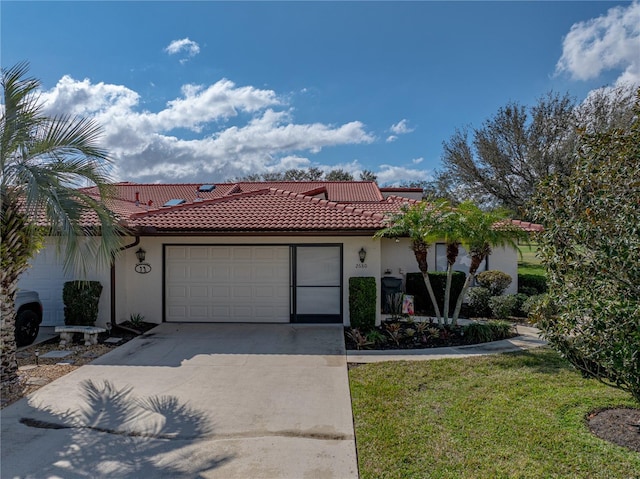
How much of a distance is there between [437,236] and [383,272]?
4.89 metres

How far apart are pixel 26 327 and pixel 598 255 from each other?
10813mm

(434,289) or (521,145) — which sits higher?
(521,145)

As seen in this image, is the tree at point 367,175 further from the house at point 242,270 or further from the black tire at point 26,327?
the black tire at point 26,327

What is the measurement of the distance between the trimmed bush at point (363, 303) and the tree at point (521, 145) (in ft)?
49.9

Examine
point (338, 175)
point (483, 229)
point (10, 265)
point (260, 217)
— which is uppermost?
point (338, 175)

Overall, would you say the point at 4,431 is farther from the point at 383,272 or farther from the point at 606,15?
the point at 606,15

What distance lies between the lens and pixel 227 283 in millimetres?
10727

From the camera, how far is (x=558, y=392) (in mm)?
5711

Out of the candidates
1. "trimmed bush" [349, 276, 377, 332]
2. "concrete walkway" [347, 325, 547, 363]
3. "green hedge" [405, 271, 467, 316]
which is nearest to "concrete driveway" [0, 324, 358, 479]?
"concrete walkway" [347, 325, 547, 363]

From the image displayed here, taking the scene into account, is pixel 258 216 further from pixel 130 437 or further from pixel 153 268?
pixel 130 437

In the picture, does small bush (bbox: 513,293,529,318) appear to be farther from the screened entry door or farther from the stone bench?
the stone bench

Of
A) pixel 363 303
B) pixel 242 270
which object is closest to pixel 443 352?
pixel 363 303

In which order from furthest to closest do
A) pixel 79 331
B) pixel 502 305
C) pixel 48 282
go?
pixel 502 305 → pixel 48 282 → pixel 79 331

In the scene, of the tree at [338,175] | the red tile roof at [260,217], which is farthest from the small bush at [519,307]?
the tree at [338,175]
